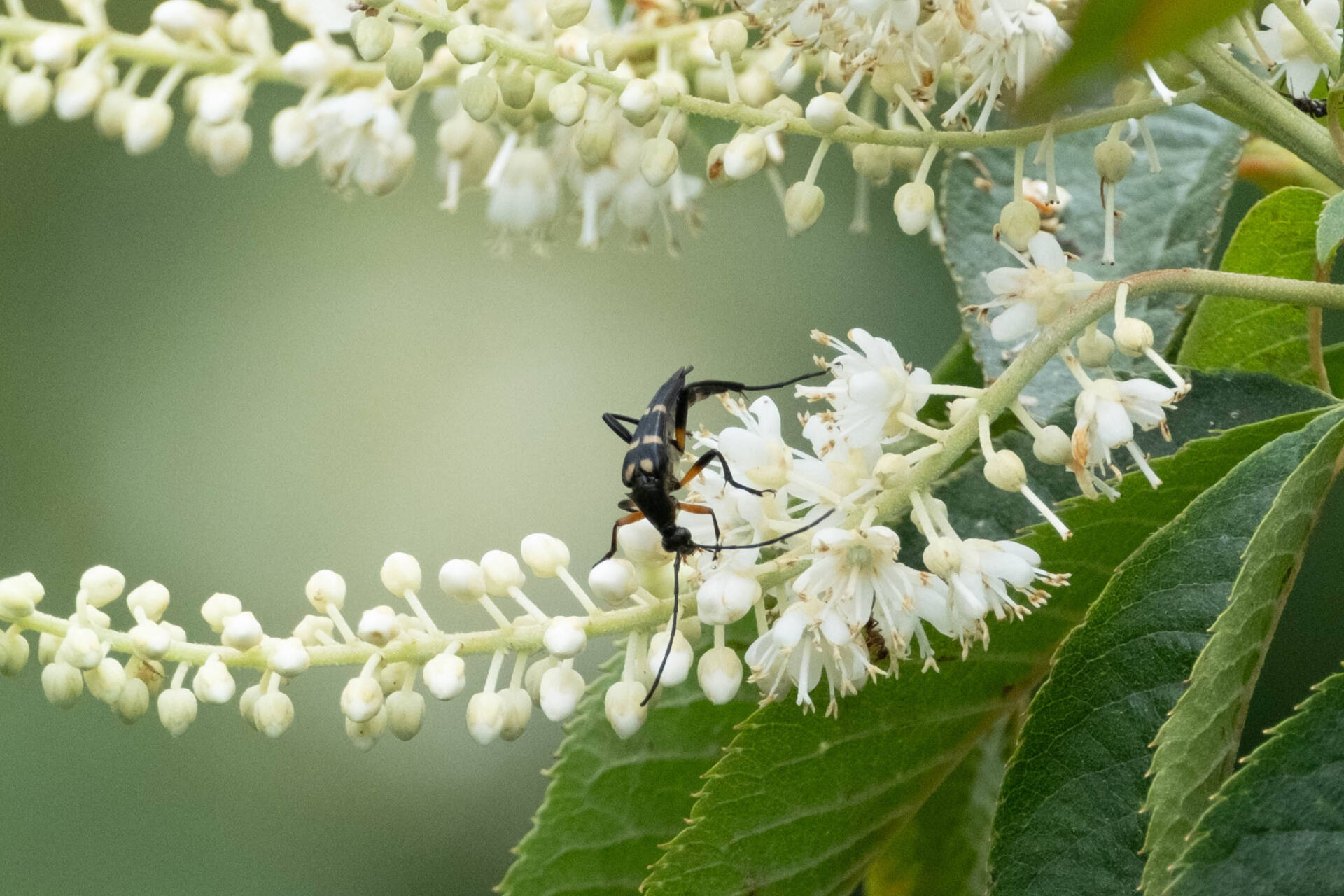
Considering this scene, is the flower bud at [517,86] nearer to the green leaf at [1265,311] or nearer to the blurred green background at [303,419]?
the green leaf at [1265,311]

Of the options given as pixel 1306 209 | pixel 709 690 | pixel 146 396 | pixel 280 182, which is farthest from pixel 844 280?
pixel 709 690

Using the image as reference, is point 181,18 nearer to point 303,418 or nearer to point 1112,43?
point 1112,43

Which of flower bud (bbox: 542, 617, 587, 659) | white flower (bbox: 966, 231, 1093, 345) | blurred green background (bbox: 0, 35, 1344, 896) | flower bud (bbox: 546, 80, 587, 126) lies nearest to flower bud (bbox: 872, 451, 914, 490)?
white flower (bbox: 966, 231, 1093, 345)

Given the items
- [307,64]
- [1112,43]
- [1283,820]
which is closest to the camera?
[1112,43]

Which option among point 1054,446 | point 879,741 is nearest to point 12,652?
point 879,741

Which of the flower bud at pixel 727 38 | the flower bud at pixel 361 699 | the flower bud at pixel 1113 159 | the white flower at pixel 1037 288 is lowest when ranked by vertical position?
the flower bud at pixel 361 699

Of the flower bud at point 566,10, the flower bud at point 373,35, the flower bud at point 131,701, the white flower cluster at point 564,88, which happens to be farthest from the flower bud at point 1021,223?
the flower bud at point 131,701
